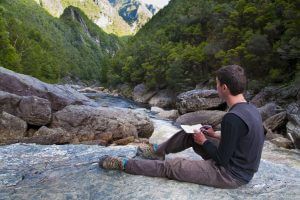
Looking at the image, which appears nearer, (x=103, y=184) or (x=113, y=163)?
(x=103, y=184)

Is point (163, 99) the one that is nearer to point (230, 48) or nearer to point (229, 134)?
point (230, 48)

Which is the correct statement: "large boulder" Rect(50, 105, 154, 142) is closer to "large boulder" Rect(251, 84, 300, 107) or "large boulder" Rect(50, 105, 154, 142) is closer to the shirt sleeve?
the shirt sleeve

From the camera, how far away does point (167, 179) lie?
18.2 ft

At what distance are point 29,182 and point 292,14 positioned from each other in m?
30.7

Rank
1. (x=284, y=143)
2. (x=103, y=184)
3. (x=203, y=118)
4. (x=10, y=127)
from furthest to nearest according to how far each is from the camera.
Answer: (x=203, y=118) → (x=284, y=143) → (x=10, y=127) → (x=103, y=184)

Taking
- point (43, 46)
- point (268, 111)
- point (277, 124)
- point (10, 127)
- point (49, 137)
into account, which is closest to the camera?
point (49, 137)

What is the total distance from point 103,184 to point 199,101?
2301 centimetres

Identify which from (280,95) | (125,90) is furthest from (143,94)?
(280,95)

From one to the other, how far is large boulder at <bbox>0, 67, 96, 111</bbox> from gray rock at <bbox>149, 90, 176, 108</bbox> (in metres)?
31.6

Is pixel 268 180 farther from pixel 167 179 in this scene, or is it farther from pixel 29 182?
pixel 29 182

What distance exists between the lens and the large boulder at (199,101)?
2752 cm

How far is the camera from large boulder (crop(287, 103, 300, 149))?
55.2 feet

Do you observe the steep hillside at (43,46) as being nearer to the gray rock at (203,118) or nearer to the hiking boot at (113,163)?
the gray rock at (203,118)

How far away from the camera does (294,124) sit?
729 inches
